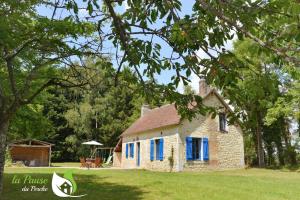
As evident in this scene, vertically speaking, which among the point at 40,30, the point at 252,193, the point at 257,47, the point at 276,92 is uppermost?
the point at 40,30

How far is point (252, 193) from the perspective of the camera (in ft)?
35.5

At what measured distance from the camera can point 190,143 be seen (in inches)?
880

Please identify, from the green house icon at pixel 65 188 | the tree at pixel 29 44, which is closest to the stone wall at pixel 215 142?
the green house icon at pixel 65 188

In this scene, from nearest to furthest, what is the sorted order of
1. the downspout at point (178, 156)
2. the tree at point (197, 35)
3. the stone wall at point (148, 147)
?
the tree at point (197, 35) < the downspout at point (178, 156) < the stone wall at point (148, 147)

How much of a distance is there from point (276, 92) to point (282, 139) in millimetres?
34463

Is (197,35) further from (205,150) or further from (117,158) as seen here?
(117,158)

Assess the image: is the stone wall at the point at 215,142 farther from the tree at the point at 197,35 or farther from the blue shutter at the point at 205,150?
the tree at the point at 197,35

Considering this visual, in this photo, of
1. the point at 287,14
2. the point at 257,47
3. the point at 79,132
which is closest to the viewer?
the point at 287,14

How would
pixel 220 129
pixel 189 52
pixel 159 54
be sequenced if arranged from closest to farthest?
pixel 189 52 < pixel 159 54 < pixel 220 129

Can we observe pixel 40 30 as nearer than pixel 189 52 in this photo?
No

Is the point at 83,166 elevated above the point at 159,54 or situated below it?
below

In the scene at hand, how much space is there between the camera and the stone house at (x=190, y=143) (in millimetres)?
22141

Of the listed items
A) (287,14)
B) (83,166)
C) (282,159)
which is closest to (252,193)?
(287,14)

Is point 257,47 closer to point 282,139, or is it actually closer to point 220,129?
point 220,129
